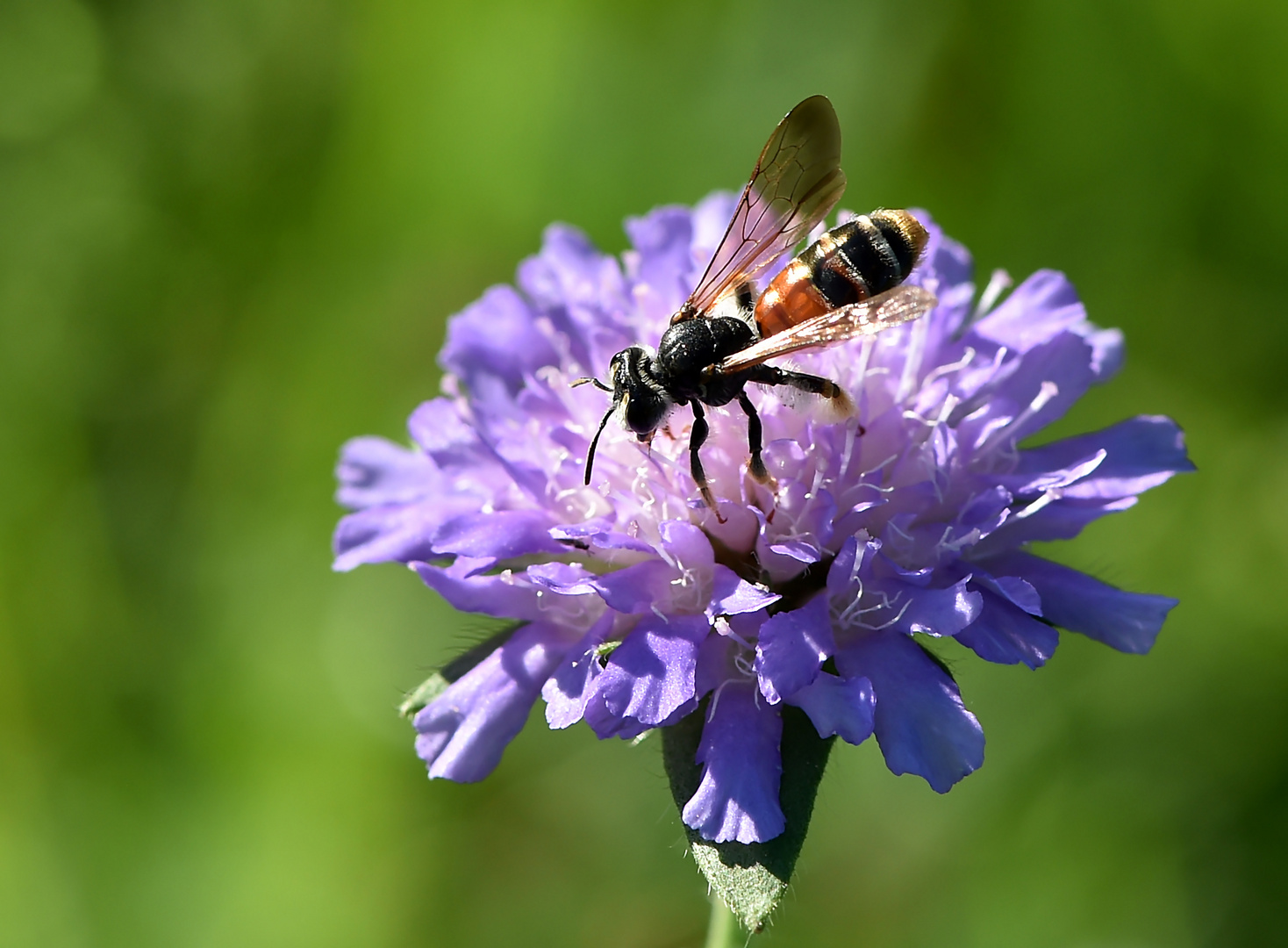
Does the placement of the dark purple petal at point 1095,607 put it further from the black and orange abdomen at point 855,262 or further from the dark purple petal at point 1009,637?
the black and orange abdomen at point 855,262

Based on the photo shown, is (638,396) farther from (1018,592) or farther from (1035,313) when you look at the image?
(1035,313)

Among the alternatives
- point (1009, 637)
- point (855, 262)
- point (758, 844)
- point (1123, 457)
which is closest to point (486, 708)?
point (758, 844)

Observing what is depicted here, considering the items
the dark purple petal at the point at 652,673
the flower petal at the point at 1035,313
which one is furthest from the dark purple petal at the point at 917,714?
the flower petal at the point at 1035,313

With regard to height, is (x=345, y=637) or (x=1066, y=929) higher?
(x=345, y=637)

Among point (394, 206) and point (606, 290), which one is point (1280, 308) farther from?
point (394, 206)

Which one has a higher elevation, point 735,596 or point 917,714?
point 735,596

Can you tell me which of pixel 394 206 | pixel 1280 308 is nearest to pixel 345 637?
pixel 394 206

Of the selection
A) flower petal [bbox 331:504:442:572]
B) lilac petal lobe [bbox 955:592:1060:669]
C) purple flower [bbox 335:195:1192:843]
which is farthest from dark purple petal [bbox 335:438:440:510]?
lilac petal lobe [bbox 955:592:1060:669]
